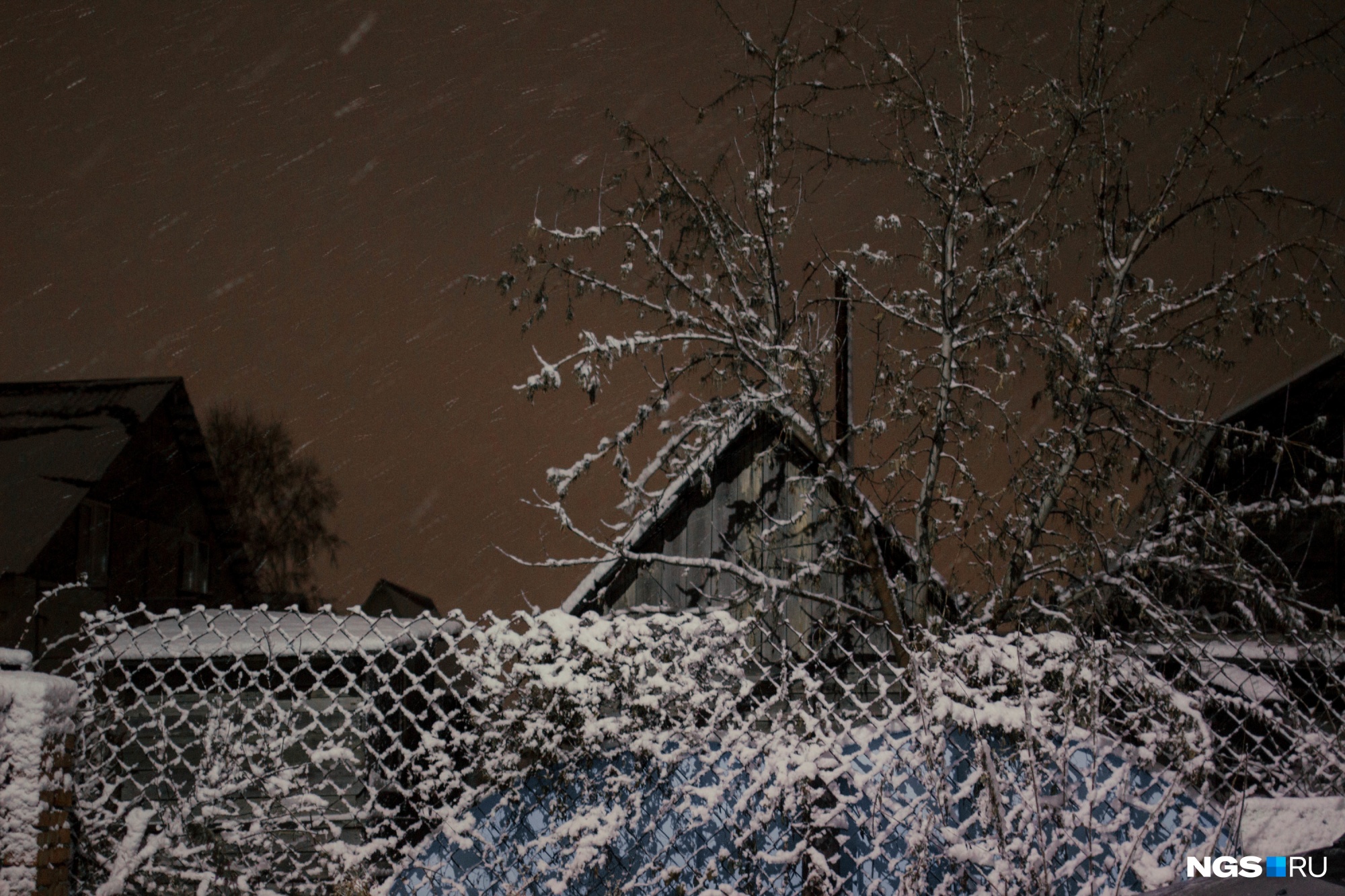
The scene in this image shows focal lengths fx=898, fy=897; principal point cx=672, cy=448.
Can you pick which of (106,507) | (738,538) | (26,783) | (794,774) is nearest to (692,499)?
(738,538)

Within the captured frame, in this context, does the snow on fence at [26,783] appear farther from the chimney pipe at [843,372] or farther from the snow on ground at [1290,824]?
the chimney pipe at [843,372]

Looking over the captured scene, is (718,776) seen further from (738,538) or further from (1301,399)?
(1301,399)

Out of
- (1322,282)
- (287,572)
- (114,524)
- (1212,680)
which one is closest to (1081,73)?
(1322,282)

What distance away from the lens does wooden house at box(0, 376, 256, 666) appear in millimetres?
12625

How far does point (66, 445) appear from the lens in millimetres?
14570

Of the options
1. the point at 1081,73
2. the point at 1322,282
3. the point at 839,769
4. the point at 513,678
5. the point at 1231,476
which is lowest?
the point at 839,769

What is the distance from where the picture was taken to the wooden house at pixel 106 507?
12.6 m

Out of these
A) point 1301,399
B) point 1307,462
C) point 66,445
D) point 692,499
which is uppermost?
point 66,445

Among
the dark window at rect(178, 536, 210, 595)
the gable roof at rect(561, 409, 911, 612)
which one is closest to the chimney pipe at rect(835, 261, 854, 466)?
the gable roof at rect(561, 409, 911, 612)

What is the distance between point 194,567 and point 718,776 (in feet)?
60.0

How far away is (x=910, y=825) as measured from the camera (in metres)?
2.46

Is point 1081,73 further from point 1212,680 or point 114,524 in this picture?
point 114,524

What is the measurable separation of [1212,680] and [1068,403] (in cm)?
393

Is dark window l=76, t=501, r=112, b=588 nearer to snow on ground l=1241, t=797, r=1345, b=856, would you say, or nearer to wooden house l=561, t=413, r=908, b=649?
wooden house l=561, t=413, r=908, b=649
